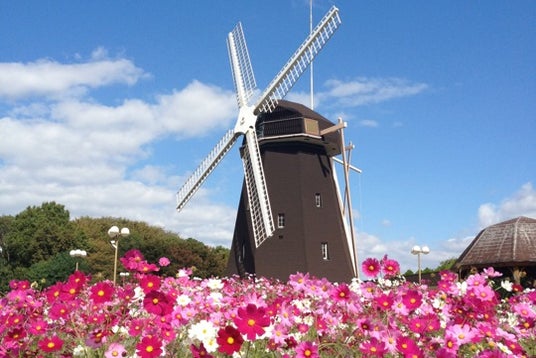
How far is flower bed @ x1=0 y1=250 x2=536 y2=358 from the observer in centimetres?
287

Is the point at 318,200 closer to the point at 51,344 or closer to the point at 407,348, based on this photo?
the point at 51,344

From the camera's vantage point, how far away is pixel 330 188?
2567 cm

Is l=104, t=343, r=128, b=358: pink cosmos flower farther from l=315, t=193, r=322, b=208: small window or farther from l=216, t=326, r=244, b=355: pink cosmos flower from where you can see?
l=315, t=193, r=322, b=208: small window

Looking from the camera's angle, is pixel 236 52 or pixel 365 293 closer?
pixel 365 293

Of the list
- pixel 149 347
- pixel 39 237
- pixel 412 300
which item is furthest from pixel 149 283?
pixel 39 237

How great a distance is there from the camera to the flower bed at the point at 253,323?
113 inches

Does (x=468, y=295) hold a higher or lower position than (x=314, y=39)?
lower

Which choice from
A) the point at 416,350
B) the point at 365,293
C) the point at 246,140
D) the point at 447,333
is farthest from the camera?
the point at 246,140

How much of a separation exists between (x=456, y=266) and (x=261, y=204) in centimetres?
976

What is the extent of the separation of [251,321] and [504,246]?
25.4 meters

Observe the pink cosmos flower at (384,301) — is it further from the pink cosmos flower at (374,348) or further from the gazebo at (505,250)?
the gazebo at (505,250)

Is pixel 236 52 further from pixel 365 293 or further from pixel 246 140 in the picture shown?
pixel 365 293

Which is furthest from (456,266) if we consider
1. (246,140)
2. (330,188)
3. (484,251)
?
(246,140)

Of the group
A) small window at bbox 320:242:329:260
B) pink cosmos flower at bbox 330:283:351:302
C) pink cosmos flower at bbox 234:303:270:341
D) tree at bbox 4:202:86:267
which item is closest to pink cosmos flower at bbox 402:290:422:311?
pink cosmos flower at bbox 330:283:351:302
